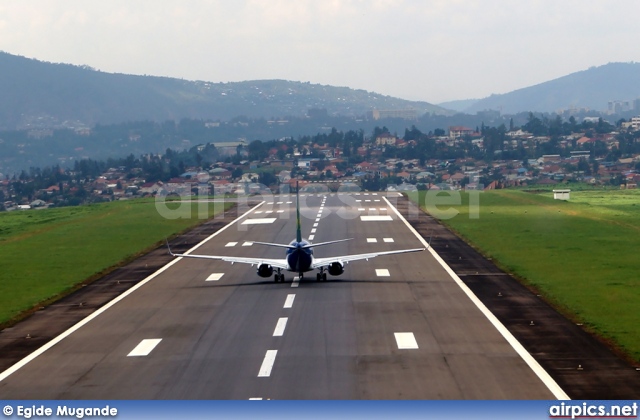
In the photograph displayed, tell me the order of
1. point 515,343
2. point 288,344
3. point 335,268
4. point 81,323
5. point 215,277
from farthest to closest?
point 215,277 < point 335,268 < point 81,323 < point 288,344 < point 515,343

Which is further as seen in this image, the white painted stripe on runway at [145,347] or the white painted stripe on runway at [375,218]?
the white painted stripe on runway at [375,218]

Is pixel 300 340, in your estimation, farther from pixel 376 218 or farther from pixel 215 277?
pixel 376 218

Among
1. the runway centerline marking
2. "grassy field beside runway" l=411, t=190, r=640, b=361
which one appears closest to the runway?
"grassy field beside runway" l=411, t=190, r=640, b=361

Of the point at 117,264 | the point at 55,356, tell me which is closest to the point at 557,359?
the point at 55,356

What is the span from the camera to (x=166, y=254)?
6919cm

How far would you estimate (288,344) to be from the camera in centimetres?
3656

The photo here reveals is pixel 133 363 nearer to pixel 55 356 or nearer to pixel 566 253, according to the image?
pixel 55 356

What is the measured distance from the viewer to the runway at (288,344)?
98.2 feet

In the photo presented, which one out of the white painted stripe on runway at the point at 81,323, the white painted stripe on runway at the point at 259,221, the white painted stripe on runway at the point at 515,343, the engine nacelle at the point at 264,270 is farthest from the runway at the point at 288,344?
the white painted stripe on runway at the point at 259,221

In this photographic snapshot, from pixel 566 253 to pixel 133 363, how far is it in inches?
1457

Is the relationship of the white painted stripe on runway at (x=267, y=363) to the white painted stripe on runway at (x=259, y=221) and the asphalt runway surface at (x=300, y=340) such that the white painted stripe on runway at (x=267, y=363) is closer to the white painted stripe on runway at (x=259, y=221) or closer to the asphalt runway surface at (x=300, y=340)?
the asphalt runway surface at (x=300, y=340)

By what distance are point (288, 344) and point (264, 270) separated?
15.6 meters

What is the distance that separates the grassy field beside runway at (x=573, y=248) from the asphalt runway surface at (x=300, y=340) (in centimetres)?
168

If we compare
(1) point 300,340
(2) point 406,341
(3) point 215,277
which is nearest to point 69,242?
(3) point 215,277
